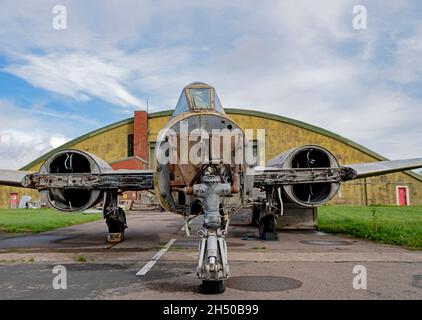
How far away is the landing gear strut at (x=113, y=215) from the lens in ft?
34.6

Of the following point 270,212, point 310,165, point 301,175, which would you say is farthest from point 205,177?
point 270,212

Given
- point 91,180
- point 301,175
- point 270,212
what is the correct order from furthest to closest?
point 270,212
point 91,180
point 301,175

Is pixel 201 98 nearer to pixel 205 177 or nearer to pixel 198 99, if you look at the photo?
pixel 198 99

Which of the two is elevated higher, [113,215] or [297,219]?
[113,215]

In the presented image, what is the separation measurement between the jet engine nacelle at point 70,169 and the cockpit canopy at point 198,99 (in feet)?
9.69

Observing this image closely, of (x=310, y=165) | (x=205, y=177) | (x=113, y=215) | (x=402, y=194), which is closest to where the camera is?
(x=205, y=177)

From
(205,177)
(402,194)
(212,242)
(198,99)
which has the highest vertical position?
(198,99)

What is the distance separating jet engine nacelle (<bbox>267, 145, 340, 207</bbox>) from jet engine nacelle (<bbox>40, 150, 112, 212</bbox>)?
4.51 m

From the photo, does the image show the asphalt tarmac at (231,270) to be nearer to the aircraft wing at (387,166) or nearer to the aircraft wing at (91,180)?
the aircraft wing at (91,180)

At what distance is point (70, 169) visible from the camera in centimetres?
1010

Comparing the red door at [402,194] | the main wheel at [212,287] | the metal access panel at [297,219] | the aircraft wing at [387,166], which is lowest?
the main wheel at [212,287]

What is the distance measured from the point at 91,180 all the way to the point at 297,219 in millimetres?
8674

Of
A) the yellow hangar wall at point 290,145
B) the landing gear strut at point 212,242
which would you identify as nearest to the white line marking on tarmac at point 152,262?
the landing gear strut at point 212,242

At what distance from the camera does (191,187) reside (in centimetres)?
632
